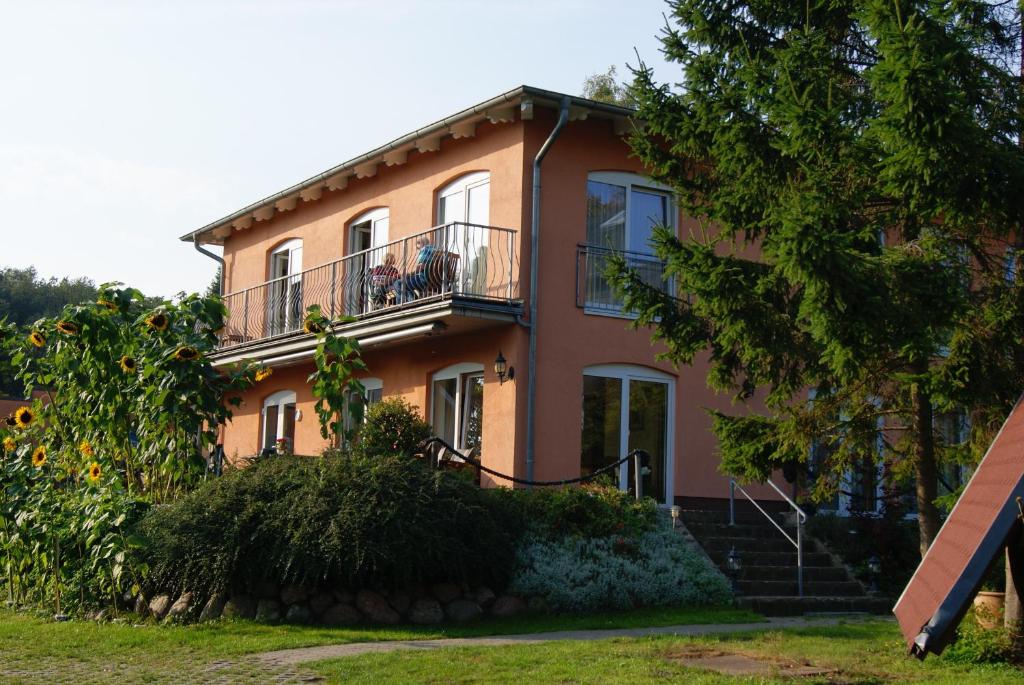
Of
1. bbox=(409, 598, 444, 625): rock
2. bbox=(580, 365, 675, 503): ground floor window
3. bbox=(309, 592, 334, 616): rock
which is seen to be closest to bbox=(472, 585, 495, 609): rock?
bbox=(409, 598, 444, 625): rock

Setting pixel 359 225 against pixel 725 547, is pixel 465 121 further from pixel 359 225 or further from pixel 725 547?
pixel 725 547

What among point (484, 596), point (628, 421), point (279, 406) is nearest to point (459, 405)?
point (628, 421)

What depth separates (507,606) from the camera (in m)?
11.7

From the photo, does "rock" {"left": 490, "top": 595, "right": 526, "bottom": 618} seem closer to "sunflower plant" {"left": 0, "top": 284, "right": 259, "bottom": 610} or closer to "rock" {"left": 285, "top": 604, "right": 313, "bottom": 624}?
"rock" {"left": 285, "top": 604, "right": 313, "bottom": 624}

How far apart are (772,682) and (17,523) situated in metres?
8.42

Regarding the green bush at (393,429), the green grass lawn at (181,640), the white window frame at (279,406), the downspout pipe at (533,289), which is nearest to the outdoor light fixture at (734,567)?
the green grass lawn at (181,640)

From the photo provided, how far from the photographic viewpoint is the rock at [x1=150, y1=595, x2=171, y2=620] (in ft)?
37.8

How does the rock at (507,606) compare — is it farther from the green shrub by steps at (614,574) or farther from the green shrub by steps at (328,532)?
the green shrub by steps at (328,532)

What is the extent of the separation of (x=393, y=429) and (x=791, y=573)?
5631 millimetres

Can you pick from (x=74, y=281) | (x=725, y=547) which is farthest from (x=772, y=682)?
(x=74, y=281)

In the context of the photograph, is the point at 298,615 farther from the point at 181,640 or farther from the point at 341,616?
the point at 181,640

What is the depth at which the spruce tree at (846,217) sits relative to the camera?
28.8ft

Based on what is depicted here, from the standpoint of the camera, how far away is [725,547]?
14.7m

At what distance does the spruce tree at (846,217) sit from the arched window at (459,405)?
607 cm
